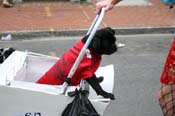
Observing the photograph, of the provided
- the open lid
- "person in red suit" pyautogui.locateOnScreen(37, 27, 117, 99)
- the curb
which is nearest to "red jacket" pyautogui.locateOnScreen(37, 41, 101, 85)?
"person in red suit" pyautogui.locateOnScreen(37, 27, 117, 99)

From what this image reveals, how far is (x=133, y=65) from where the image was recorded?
695cm

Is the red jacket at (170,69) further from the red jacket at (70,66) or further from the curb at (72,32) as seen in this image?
the curb at (72,32)

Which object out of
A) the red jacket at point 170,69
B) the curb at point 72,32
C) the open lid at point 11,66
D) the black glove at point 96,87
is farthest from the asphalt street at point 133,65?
the red jacket at point 170,69

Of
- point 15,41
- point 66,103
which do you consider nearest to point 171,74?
point 66,103

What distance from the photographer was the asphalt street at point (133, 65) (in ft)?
17.1

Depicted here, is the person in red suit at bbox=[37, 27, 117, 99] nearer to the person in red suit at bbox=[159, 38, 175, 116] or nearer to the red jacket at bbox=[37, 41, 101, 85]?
the red jacket at bbox=[37, 41, 101, 85]

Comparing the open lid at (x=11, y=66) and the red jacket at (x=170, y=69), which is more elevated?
the red jacket at (x=170, y=69)

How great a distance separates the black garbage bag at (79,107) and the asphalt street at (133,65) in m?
1.87

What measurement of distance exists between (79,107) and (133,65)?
3.87 metres

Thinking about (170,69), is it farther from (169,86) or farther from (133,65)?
(133,65)

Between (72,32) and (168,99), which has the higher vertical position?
(168,99)

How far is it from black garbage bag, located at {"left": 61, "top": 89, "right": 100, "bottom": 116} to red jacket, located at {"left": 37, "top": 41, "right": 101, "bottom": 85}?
0.24m

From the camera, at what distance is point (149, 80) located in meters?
6.20

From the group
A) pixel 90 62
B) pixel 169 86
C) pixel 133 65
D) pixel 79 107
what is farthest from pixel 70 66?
pixel 133 65
